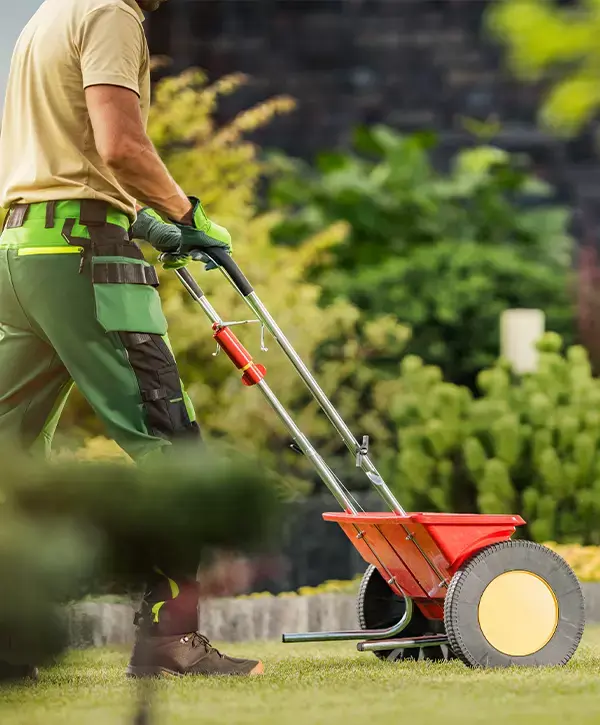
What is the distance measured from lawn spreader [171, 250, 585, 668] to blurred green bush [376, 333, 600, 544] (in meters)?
2.55

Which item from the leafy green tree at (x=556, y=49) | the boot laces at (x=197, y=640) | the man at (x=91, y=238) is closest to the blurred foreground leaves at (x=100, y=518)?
the man at (x=91, y=238)

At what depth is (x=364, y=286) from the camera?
9266 millimetres

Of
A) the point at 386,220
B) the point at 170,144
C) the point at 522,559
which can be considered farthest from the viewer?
the point at 386,220

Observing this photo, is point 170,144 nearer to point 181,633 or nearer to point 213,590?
point 181,633

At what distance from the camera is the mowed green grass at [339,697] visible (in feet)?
8.00

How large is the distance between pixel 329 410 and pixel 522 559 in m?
0.62

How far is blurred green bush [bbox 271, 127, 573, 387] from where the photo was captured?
9.30 metres

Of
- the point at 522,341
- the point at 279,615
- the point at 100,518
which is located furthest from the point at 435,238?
the point at 100,518

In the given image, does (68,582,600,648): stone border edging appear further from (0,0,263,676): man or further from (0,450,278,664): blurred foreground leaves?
(0,450,278,664): blurred foreground leaves

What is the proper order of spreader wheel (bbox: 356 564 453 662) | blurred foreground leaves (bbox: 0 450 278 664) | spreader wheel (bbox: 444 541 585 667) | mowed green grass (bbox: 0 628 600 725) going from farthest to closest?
spreader wheel (bbox: 356 564 453 662) < spreader wheel (bbox: 444 541 585 667) < mowed green grass (bbox: 0 628 600 725) < blurred foreground leaves (bbox: 0 450 278 664)

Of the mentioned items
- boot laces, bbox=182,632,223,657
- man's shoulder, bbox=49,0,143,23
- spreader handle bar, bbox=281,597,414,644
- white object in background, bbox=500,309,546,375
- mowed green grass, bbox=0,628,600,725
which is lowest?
mowed green grass, bbox=0,628,600,725

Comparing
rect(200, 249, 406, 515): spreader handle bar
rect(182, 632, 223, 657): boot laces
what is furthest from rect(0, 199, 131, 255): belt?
rect(182, 632, 223, 657): boot laces

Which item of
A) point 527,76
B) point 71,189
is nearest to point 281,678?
point 71,189

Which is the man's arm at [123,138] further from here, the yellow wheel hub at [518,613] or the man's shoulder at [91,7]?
the yellow wheel hub at [518,613]
